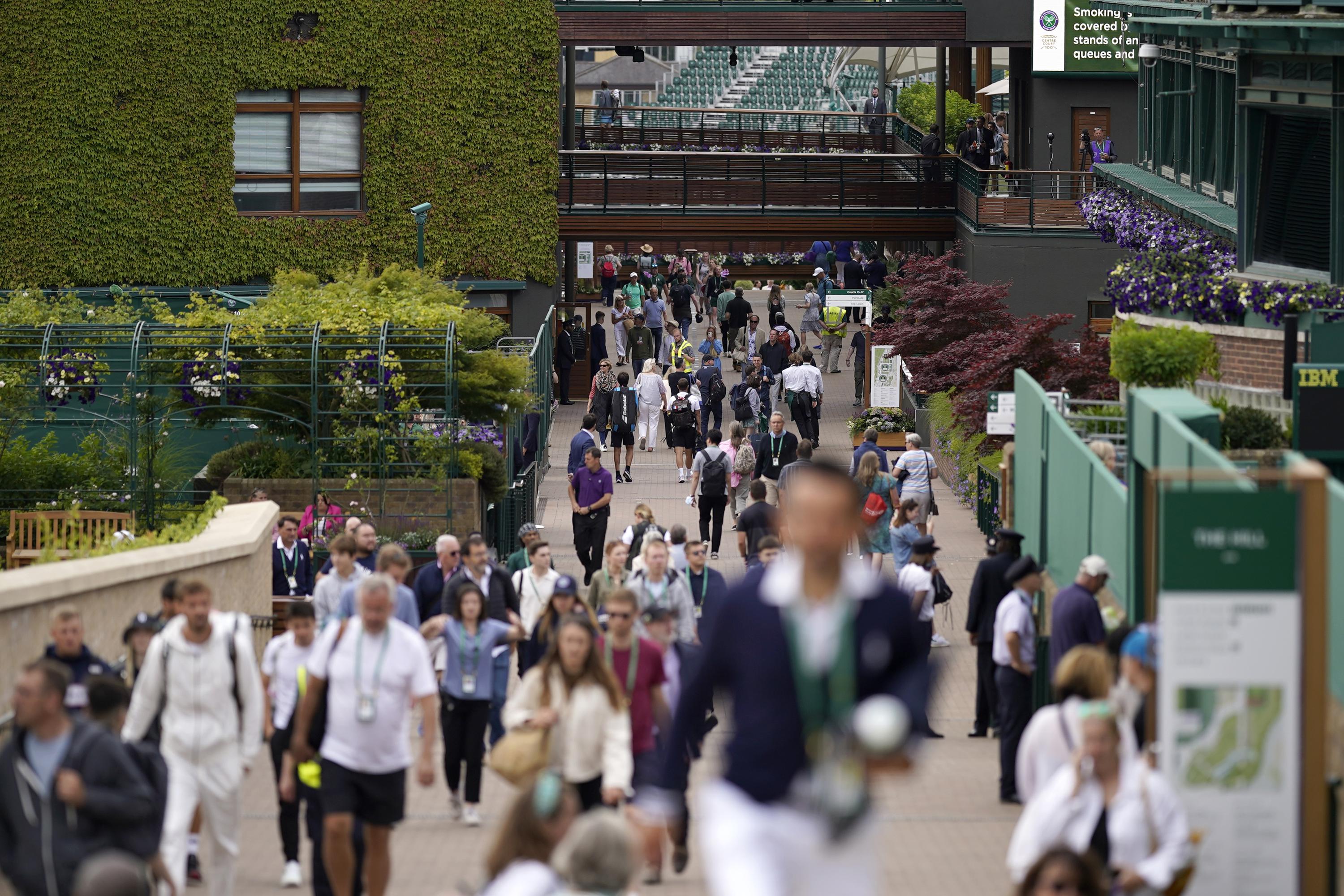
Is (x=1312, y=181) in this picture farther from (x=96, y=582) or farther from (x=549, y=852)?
(x=549, y=852)

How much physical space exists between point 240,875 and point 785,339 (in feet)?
79.5

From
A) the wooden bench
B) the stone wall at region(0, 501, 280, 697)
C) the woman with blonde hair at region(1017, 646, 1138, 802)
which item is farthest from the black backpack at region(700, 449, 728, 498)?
the woman with blonde hair at region(1017, 646, 1138, 802)

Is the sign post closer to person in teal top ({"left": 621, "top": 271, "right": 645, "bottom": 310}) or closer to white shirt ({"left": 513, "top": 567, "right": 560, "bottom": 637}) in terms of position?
white shirt ({"left": 513, "top": 567, "right": 560, "bottom": 637})

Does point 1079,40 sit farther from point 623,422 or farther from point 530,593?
point 530,593

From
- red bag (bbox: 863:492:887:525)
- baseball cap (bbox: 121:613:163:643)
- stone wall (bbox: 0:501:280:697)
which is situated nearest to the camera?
baseball cap (bbox: 121:613:163:643)

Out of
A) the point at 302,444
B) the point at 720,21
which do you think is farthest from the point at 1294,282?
the point at 720,21

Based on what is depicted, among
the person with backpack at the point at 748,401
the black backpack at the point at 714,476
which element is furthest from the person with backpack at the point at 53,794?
the person with backpack at the point at 748,401

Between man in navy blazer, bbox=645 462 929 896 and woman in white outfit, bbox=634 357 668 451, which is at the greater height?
man in navy blazer, bbox=645 462 929 896

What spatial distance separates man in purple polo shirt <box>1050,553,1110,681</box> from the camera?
36.4ft

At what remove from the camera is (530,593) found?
13.5 metres

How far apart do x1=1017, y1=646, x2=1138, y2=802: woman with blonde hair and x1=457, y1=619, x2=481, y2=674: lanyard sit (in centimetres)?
408

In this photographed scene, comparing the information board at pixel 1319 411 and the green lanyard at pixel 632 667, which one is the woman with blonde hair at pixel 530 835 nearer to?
the green lanyard at pixel 632 667

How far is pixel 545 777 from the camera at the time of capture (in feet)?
20.3

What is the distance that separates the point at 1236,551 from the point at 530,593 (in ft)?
22.7
